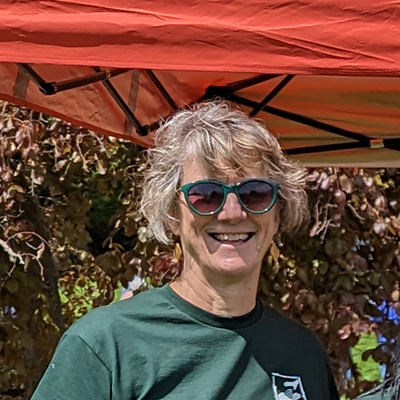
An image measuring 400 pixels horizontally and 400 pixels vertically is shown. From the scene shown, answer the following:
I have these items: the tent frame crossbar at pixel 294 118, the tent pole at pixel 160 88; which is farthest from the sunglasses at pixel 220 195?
the tent pole at pixel 160 88

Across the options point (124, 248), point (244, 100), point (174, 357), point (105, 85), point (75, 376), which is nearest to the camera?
point (75, 376)

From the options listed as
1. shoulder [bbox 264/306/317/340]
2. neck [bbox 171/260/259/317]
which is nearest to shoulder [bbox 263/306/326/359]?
shoulder [bbox 264/306/317/340]

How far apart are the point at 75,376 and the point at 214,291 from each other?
31 cm

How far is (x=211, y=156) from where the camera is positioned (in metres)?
1.72

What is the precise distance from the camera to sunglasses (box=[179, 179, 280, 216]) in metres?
1.68

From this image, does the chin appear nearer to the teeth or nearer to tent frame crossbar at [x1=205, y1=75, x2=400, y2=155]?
the teeth

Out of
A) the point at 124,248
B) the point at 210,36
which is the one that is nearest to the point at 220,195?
the point at 210,36

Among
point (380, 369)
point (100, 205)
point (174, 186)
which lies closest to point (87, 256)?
point (100, 205)

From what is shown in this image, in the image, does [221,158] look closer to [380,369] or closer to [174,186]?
[174,186]

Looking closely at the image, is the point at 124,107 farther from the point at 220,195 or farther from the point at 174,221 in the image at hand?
the point at 220,195

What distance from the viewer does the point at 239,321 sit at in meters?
1.77

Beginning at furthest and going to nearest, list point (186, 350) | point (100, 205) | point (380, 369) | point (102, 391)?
point (100, 205), point (380, 369), point (186, 350), point (102, 391)

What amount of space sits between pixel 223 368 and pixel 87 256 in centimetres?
275

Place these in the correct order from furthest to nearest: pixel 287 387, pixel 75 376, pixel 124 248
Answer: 1. pixel 124 248
2. pixel 287 387
3. pixel 75 376
